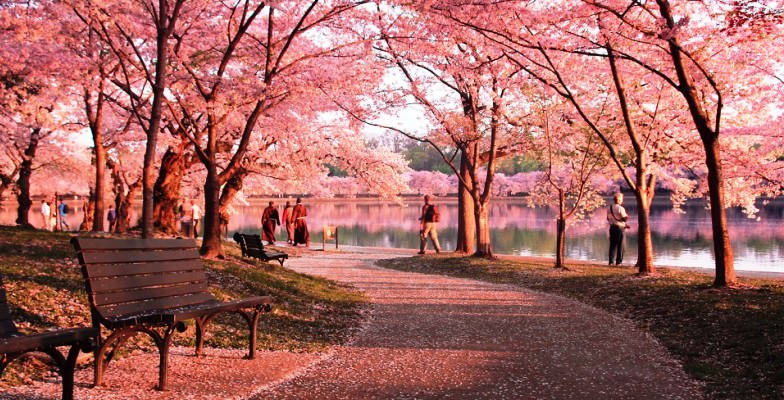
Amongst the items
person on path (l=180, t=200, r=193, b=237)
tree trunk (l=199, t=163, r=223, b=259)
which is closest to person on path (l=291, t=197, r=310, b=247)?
person on path (l=180, t=200, r=193, b=237)

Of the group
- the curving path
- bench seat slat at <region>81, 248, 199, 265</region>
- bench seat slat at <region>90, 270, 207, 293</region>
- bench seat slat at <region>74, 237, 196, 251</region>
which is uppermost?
bench seat slat at <region>74, 237, 196, 251</region>

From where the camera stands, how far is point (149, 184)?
10.3m

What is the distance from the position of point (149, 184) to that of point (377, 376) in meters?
5.84

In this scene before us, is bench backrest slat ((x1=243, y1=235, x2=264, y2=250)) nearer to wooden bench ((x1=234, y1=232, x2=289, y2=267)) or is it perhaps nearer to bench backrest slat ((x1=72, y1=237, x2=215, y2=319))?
wooden bench ((x1=234, y1=232, x2=289, y2=267))

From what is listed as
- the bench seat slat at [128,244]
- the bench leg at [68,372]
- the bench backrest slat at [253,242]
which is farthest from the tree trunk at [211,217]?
the bench leg at [68,372]

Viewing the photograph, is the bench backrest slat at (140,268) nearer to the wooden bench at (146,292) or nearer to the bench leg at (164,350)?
the wooden bench at (146,292)

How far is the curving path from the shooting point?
5547mm

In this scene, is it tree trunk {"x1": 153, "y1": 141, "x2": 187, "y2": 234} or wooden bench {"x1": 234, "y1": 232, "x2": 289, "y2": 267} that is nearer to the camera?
wooden bench {"x1": 234, "y1": 232, "x2": 289, "y2": 267}

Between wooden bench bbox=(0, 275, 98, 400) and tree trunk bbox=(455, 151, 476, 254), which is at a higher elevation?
tree trunk bbox=(455, 151, 476, 254)

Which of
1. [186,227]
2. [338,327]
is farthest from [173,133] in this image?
[338,327]

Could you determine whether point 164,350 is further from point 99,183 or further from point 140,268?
point 99,183

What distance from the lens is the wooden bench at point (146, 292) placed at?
5.12m

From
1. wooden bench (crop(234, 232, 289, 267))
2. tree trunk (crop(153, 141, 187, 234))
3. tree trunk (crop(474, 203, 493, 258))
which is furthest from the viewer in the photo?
tree trunk (crop(153, 141, 187, 234))

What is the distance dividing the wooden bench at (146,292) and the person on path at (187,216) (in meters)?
23.4
